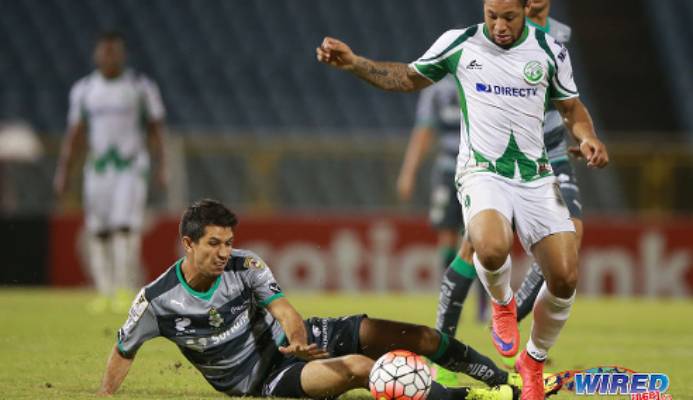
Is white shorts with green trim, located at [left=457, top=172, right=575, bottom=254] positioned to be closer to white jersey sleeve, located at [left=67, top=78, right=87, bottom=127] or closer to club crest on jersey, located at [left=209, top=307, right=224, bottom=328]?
Answer: club crest on jersey, located at [left=209, top=307, right=224, bottom=328]

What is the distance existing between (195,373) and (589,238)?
8205mm

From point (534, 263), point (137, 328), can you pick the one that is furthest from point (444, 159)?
point (137, 328)

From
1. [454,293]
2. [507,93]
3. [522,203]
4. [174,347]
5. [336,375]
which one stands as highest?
[507,93]

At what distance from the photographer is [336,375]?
5.30m

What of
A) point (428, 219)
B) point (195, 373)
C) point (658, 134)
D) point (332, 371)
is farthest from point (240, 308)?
point (658, 134)

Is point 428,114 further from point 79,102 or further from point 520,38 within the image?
point 520,38

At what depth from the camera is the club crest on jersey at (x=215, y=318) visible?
546cm

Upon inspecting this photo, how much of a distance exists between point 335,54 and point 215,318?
129 centimetres

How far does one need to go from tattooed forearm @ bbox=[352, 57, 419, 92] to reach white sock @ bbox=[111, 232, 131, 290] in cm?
577

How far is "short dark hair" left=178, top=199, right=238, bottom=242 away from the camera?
539cm

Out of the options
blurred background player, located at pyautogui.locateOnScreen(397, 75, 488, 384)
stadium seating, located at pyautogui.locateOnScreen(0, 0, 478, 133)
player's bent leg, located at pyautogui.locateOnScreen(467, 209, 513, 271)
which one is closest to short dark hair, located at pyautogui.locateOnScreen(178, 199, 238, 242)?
player's bent leg, located at pyautogui.locateOnScreen(467, 209, 513, 271)

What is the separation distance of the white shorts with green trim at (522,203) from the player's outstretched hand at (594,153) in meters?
0.23

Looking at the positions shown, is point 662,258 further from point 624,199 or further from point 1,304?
point 1,304

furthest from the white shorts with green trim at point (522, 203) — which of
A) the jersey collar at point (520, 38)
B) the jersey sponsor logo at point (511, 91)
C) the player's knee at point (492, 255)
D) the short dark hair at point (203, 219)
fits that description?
the short dark hair at point (203, 219)
